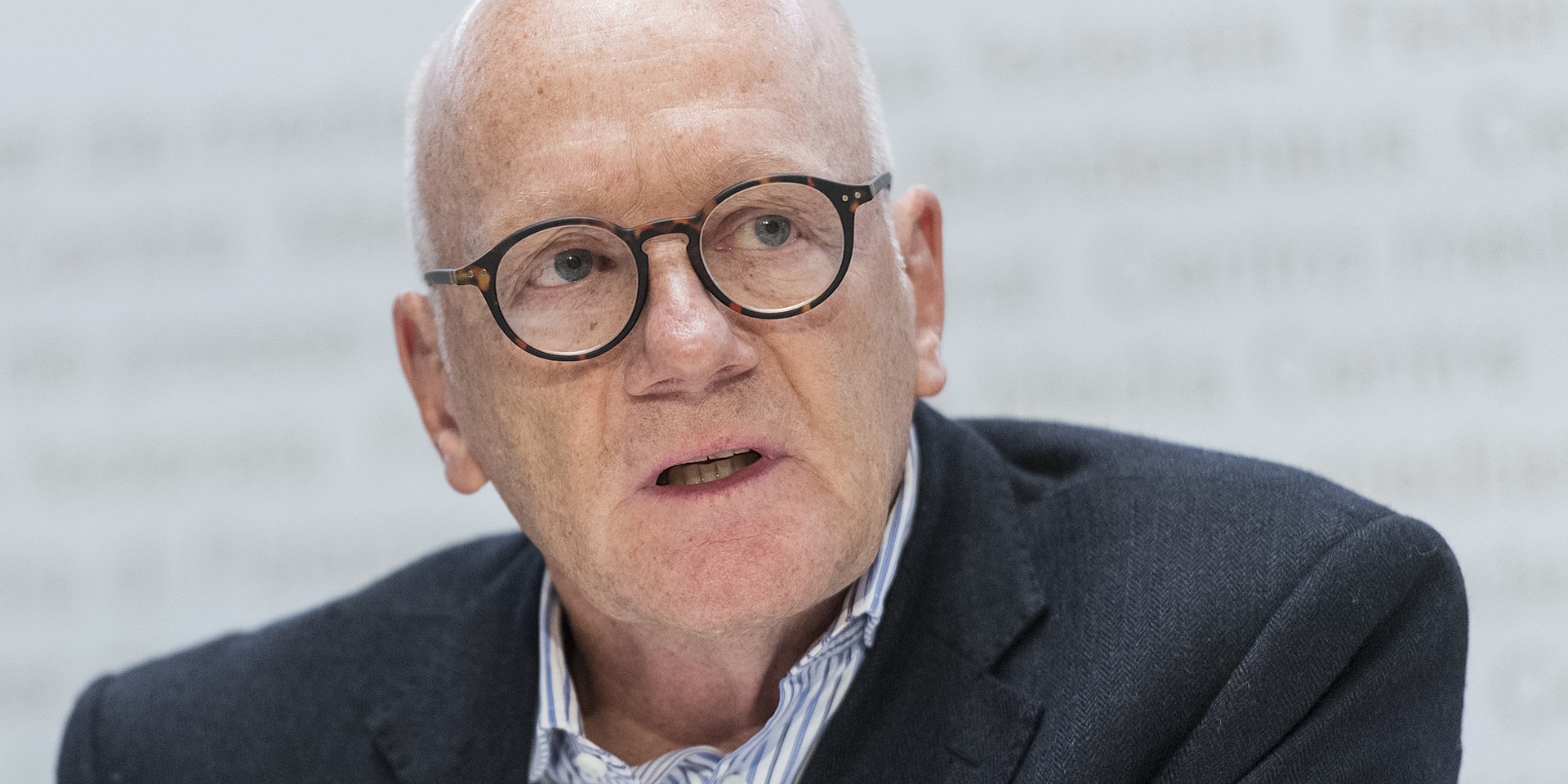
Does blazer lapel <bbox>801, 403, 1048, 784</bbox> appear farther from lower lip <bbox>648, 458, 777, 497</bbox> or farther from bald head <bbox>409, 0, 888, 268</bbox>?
bald head <bbox>409, 0, 888, 268</bbox>

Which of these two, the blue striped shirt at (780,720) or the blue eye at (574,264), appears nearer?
the blue eye at (574,264)

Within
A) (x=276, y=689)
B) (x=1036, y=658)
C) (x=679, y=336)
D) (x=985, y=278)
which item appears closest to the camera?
(x=679, y=336)

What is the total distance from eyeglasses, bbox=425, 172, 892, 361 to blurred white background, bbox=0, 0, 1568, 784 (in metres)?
1.39

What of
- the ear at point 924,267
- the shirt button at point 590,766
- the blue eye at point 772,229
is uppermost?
the blue eye at point 772,229

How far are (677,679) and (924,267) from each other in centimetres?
70

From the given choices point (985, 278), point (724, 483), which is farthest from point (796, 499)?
point (985, 278)

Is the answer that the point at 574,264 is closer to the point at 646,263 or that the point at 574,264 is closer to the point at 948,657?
the point at 646,263

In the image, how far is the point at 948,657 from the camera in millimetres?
1874

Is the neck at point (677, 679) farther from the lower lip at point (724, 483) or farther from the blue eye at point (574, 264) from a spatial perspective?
the blue eye at point (574, 264)

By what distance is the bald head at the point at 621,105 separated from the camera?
166cm

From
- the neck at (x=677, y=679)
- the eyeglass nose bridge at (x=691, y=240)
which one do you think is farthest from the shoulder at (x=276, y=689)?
the eyeglass nose bridge at (x=691, y=240)

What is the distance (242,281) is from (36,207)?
0.52m

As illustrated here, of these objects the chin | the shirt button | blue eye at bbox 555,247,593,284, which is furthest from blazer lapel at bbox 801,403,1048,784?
blue eye at bbox 555,247,593,284

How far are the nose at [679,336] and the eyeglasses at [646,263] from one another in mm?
12
